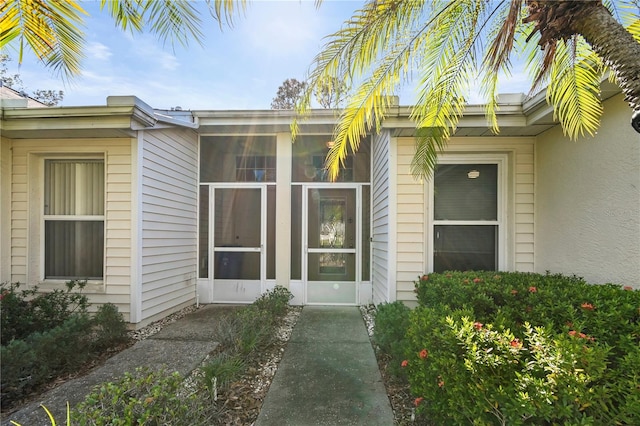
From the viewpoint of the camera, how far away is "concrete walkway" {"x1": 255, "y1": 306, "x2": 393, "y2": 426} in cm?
234

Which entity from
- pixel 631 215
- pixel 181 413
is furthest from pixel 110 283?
pixel 631 215

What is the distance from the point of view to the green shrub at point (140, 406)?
1.63 meters

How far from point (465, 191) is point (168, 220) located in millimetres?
4716

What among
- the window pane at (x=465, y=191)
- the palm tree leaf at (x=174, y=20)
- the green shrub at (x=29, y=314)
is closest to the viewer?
the palm tree leaf at (x=174, y=20)

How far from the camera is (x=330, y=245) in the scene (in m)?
5.50

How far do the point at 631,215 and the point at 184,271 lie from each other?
6016mm

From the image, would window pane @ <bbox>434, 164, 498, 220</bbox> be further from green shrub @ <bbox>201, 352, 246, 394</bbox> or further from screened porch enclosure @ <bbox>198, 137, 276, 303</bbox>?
green shrub @ <bbox>201, 352, 246, 394</bbox>

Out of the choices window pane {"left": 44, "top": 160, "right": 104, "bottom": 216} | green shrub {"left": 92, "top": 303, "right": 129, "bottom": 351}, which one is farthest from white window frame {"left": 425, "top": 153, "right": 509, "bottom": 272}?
window pane {"left": 44, "top": 160, "right": 104, "bottom": 216}

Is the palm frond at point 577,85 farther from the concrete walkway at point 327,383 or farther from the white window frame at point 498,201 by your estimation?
the concrete walkway at point 327,383

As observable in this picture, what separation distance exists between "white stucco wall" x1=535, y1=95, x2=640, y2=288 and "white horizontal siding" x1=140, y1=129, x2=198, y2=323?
5.61 m

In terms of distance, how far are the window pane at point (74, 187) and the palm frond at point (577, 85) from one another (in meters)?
6.00

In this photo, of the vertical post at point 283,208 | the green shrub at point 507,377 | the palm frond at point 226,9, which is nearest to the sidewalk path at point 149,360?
the vertical post at point 283,208

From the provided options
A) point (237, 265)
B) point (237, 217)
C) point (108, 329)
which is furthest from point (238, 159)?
point (108, 329)

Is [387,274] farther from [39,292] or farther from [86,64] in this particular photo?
[39,292]
